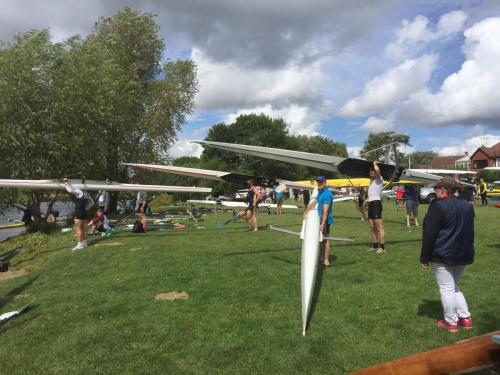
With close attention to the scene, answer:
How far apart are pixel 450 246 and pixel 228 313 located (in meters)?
3.05

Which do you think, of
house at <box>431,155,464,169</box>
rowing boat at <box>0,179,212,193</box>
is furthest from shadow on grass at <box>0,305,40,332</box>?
house at <box>431,155,464,169</box>

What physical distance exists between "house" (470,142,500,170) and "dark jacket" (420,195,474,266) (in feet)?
324

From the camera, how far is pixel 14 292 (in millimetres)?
7426

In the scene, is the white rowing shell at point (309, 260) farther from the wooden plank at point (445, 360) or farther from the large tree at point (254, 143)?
the large tree at point (254, 143)

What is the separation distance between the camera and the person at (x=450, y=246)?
459cm

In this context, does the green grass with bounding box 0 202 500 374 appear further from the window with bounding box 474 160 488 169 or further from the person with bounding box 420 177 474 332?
the window with bounding box 474 160 488 169

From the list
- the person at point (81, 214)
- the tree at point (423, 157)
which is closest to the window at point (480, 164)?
the tree at point (423, 157)

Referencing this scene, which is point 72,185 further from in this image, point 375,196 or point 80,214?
point 375,196

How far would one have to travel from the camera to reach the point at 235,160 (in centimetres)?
6638

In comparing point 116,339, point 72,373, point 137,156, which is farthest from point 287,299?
point 137,156

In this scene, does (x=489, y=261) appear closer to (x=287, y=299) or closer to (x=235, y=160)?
(x=287, y=299)

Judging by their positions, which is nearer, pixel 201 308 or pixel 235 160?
pixel 201 308

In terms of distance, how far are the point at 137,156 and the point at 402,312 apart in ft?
84.6

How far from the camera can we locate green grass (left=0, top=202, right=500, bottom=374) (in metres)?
4.28
